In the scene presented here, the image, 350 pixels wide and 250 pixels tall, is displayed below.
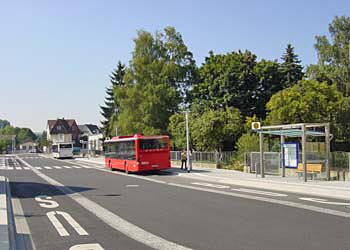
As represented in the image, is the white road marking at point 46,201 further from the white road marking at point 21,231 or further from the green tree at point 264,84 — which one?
the green tree at point 264,84

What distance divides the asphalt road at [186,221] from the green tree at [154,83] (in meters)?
34.6

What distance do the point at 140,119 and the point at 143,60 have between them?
6.91 meters

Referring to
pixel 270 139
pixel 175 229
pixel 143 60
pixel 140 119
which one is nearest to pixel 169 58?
pixel 143 60

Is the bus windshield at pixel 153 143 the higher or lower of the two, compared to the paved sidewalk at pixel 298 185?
higher

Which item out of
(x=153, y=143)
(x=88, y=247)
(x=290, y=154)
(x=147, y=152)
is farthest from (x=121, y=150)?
(x=88, y=247)

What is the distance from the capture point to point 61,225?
11.9 m

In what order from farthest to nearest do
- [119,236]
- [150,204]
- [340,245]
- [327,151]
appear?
[327,151] → [150,204] → [119,236] → [340,245]

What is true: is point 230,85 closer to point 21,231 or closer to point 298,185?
point 298,185

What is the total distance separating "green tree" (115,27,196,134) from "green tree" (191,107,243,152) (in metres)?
13.6

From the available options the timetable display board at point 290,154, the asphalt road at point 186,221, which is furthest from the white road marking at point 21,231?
the timetable display board at point 290,154

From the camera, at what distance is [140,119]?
54.7m

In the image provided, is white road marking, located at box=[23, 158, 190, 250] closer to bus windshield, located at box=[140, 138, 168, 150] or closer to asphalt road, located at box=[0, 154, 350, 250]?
asphalt road, located at box=[0, 154, 350, 250]

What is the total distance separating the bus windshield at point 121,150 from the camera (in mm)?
33928

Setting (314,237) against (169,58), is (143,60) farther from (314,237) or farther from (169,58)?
(314,237)
